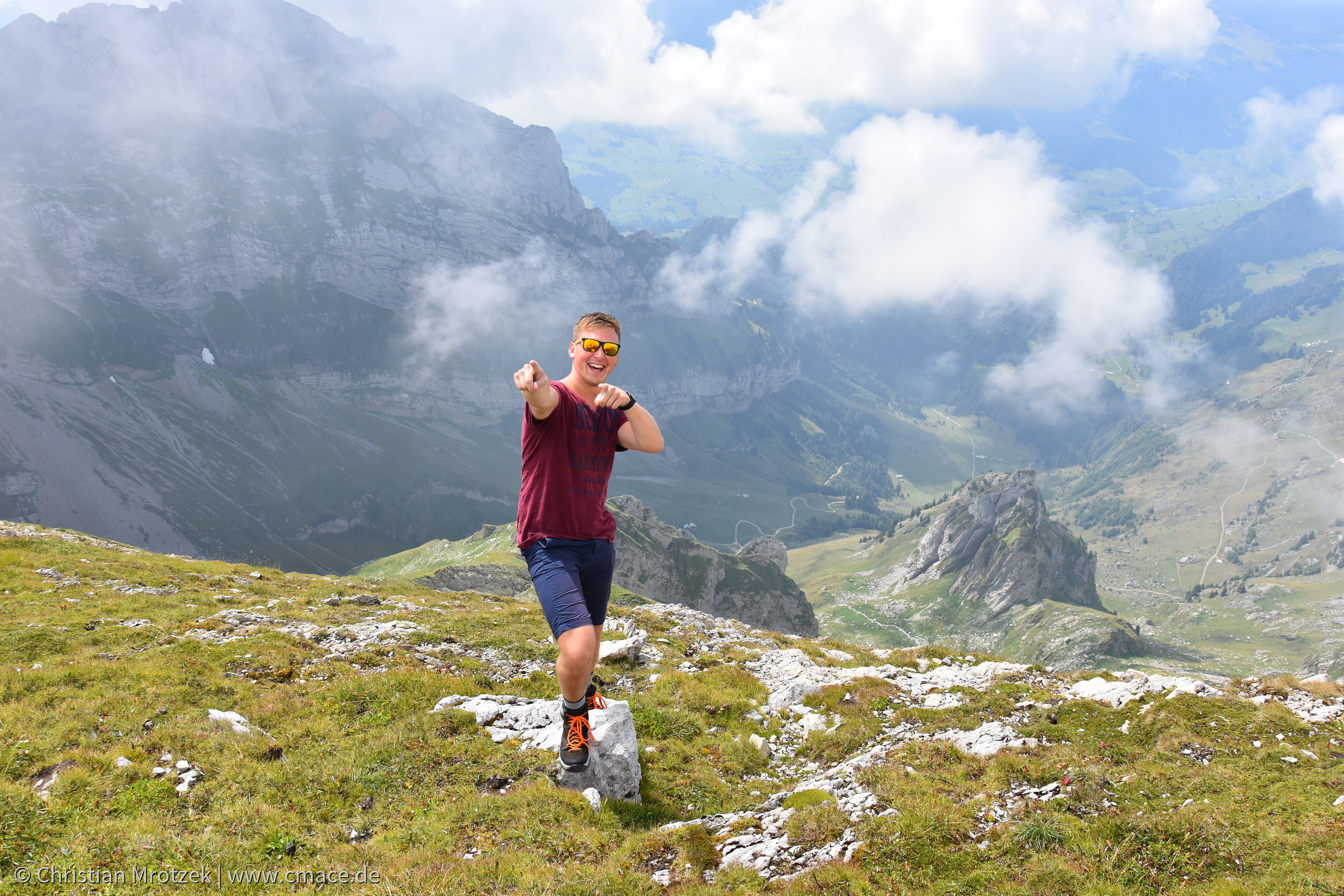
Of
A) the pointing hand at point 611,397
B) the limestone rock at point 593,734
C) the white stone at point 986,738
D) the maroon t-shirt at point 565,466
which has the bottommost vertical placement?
the limestone rock at point 593,734

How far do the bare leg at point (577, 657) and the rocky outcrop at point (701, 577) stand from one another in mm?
139616

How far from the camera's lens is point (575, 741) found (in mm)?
10070

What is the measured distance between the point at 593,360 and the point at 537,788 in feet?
22.2

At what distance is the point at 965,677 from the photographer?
18.8 metres

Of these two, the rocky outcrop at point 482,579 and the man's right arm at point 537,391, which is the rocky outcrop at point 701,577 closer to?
the rocky outcrop at point 482,579

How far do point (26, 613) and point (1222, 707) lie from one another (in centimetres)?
3176

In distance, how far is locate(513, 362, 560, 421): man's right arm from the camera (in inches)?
343

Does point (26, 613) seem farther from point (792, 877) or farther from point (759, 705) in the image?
point (792, 877)

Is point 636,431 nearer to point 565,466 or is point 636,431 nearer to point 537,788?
point 565,466

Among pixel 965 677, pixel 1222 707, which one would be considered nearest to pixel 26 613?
pixel 965 677

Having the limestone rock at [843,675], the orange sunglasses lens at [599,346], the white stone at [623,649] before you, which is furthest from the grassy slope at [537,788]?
the orange sunglasses lens at [599,346]

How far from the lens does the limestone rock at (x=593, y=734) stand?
1044 centimetres

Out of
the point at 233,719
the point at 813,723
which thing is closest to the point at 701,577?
the point at 813,723

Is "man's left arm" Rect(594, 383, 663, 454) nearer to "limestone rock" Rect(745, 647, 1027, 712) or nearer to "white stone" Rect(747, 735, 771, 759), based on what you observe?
"white stone" Rect(747, 735, 771, 759)
